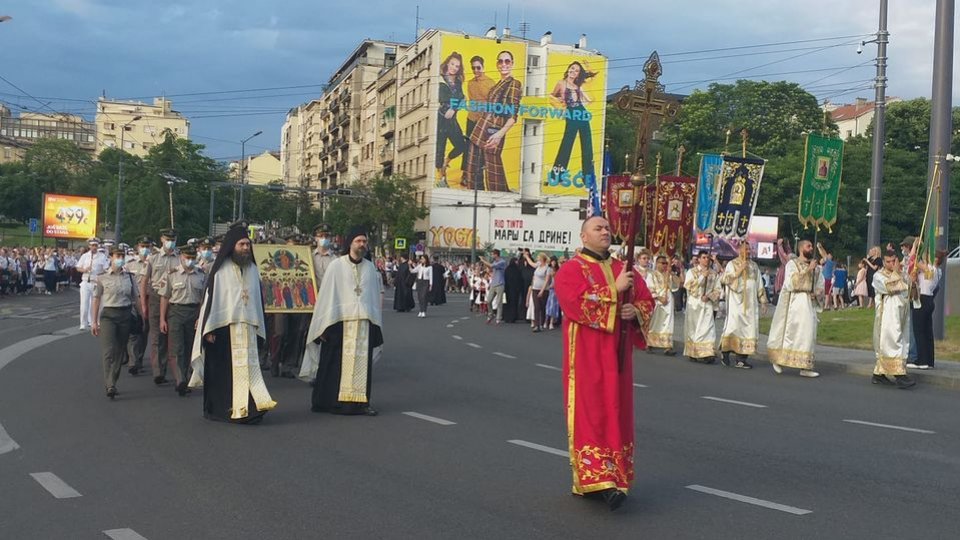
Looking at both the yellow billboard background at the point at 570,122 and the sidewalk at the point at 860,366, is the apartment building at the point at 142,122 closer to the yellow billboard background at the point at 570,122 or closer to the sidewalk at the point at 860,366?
the yellow billboard background at the point at 570,122

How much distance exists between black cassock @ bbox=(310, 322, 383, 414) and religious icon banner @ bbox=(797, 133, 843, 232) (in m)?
13.7

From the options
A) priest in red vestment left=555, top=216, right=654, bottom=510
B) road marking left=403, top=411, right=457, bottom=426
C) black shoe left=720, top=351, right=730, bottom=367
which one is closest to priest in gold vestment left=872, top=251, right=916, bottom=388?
black shoe left=720, top=351, right=730, bottom=367

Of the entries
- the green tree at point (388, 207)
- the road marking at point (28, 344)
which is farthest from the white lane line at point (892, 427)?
the green tree at point (388, 207)

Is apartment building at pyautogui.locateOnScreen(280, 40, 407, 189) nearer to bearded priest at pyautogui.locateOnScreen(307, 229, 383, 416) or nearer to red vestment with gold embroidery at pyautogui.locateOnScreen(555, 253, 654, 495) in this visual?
bearded priest at pyautogui.locateOnScreen(307, 229, 383, 416)

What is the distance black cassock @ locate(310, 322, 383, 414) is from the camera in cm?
1125

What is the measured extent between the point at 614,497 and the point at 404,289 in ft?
93.7

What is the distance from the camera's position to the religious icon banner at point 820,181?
881 inches

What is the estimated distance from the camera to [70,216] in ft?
209

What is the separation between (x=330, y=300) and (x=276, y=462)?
10.2ft

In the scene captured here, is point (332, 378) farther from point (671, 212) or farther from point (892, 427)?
point (671, 212)

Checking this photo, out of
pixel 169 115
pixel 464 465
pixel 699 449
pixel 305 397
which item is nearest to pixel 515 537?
pixel 464 465

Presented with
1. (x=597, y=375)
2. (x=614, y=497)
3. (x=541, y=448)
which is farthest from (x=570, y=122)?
(x=614, y=497)

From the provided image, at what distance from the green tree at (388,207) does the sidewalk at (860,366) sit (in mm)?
50276

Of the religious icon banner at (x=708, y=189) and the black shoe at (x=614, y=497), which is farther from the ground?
the religious icon banner at (x=708, y=189)
